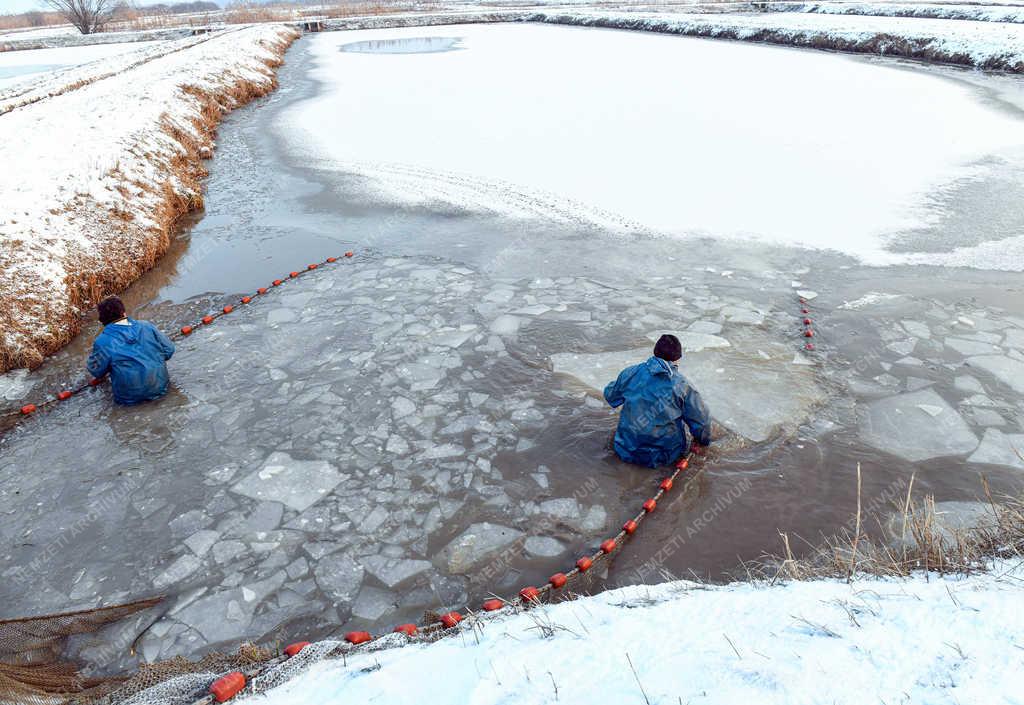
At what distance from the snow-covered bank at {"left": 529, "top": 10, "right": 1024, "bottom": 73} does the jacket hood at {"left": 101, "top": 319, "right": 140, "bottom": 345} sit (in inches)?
1043

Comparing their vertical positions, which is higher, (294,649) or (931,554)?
(931,554)

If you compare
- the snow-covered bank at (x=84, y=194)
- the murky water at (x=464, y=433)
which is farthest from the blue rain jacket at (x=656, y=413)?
the snow-covered bank at (x=84, y=194)

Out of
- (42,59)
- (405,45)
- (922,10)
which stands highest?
(922,10)

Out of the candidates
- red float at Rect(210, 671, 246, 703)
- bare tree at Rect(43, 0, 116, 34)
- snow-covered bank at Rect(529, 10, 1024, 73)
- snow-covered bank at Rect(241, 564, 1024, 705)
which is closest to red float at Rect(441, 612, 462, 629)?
snow-covered bank at Rect(241, 564, 1024, 705)

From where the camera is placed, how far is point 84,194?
29.0 ft

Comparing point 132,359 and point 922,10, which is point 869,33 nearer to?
point 922,10

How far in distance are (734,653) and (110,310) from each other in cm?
553

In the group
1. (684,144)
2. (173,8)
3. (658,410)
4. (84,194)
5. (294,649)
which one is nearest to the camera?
(294,649)

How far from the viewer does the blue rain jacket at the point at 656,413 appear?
4.55 metres

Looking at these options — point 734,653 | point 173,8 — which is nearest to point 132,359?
point 734,653

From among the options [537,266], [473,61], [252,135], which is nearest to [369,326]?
[537,266]

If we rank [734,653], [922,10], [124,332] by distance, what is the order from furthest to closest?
[922,10] → [124,332] → [734,653]

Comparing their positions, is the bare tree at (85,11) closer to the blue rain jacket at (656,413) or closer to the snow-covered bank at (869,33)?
the snow-covered bank at (869,33)

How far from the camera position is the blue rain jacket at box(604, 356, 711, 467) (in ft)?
14.9
